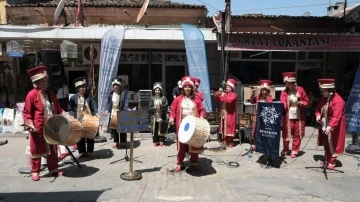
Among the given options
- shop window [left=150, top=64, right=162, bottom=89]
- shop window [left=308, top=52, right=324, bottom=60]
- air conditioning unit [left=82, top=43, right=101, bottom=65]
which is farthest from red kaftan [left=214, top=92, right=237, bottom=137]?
shop window [left=308, top=52, right=324, bottom=60]

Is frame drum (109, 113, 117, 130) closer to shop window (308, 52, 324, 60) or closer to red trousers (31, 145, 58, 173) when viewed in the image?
red trousers (31, 145, 58, 173)

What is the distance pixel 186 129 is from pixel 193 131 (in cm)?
24

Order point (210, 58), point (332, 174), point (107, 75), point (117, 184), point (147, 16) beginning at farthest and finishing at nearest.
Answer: point (147, 16)
point (210, 58)
point (107, 75)
point (332, 174)
point (117, 184)

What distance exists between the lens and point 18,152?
26.3 ft

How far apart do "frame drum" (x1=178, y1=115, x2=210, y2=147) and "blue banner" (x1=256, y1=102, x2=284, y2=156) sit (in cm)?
147

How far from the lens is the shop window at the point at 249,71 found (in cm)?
1293

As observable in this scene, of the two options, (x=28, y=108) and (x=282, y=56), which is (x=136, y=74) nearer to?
(x=282, y=56)

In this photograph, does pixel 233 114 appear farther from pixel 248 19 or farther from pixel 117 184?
pixel 248 19

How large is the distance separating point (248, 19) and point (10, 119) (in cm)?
930

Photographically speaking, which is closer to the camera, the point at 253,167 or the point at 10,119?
the point at 253,167

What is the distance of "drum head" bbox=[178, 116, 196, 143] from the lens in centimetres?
568

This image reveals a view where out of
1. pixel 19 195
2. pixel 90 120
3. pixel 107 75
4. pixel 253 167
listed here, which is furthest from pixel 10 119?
pixel 253 167

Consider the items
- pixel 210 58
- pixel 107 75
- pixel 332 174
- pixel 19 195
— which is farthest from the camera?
pixel 210 58

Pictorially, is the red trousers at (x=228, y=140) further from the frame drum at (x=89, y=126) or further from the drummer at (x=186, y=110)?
the frame drum at (x=89, y=126)
